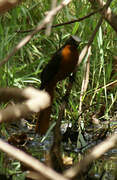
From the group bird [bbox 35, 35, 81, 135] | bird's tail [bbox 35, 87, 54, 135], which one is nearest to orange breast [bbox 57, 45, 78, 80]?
bird [bbox 35, 35, 81, 135]

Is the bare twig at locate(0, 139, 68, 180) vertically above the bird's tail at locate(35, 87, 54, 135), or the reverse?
the bird's tail at locate(35, 87, 54, 135)

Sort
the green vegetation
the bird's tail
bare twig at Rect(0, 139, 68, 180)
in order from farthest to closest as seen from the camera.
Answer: the green vegetation, the bird's tail, bare twig at Rect(0, 139, 68, 180)

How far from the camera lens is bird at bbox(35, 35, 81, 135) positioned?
8.36ft

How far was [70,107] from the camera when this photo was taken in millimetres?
3293

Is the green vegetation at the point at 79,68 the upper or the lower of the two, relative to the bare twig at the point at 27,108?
upper

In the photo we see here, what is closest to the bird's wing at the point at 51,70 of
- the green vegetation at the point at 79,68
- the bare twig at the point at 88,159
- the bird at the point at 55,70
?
the bird at the point at 55,70

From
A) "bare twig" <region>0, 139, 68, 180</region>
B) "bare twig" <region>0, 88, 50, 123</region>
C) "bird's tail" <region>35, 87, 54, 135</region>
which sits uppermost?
"bird's tail" <region>35, 87, 54, 135</region>

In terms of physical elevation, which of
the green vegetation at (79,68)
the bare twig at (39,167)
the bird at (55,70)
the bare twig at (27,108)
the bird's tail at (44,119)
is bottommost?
the bare twig at (39,167)

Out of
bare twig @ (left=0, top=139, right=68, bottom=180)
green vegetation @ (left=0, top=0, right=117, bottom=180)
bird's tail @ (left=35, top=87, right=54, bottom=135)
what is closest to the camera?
bare twig @ (left=0, top=139, right=68, bottom=180)

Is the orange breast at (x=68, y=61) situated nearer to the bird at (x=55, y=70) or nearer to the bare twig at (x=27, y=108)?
the bird at (x=55, y=70)

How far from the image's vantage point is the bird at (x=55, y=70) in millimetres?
2547

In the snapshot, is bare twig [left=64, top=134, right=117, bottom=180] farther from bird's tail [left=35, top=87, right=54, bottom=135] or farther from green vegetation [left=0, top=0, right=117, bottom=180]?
green vegetation [left=0, top=0, right=117, bottom=180]

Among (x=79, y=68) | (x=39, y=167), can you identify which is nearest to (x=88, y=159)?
(x=39, y=167)

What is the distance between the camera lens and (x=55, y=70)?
2615 millimetres
